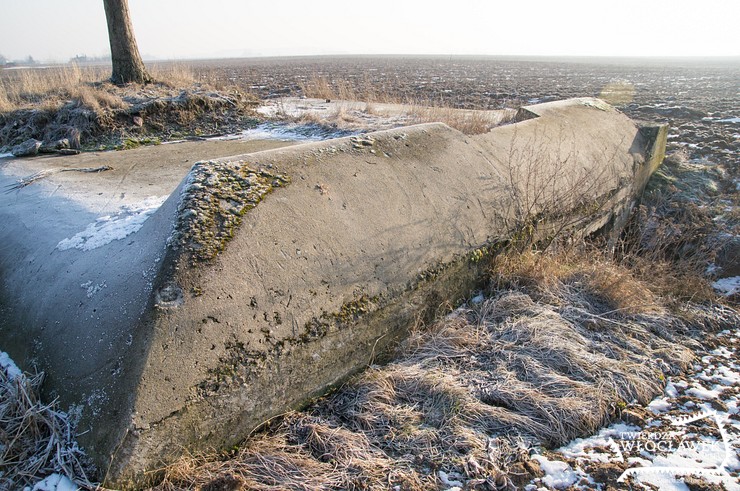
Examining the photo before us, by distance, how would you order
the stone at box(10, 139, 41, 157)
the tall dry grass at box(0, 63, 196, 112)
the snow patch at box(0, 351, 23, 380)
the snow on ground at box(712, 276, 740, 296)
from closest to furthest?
the snow patch at box(0, 351, 23, 380) < the snow on ground at box(712, 276, 740, 296) < the stone at box(10, 139, 41, 157) < the tall dry grass at box(0, 63, 196, 112)

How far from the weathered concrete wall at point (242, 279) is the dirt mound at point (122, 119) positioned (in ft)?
10.2

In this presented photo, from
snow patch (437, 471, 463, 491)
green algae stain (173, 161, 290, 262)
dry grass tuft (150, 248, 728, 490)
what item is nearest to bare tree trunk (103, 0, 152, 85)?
green algae stain (173, 161, 290, 262)

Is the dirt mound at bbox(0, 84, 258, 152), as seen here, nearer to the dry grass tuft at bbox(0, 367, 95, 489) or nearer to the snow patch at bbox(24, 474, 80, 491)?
the dry grass tuft at bbox(0, 367, 95, 489)

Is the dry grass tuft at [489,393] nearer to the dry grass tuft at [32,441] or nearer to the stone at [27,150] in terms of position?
the dry grass tuft at [32,441]

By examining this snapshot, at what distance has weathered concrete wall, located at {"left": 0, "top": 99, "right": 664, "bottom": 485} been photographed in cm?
217

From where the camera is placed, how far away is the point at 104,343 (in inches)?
88.1

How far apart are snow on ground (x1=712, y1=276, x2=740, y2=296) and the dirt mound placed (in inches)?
286

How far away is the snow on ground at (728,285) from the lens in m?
4.98

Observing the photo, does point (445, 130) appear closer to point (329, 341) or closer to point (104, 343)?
point (329, 341)

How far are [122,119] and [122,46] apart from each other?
2.80 metres

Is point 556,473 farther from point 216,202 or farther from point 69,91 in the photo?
point 69,91

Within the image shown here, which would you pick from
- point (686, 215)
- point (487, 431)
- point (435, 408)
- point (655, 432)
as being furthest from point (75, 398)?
point (686, 215)

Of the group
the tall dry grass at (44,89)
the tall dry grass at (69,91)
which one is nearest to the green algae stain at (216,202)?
the tall dry grass at (69,91)

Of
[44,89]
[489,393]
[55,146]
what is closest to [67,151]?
[55,146]
